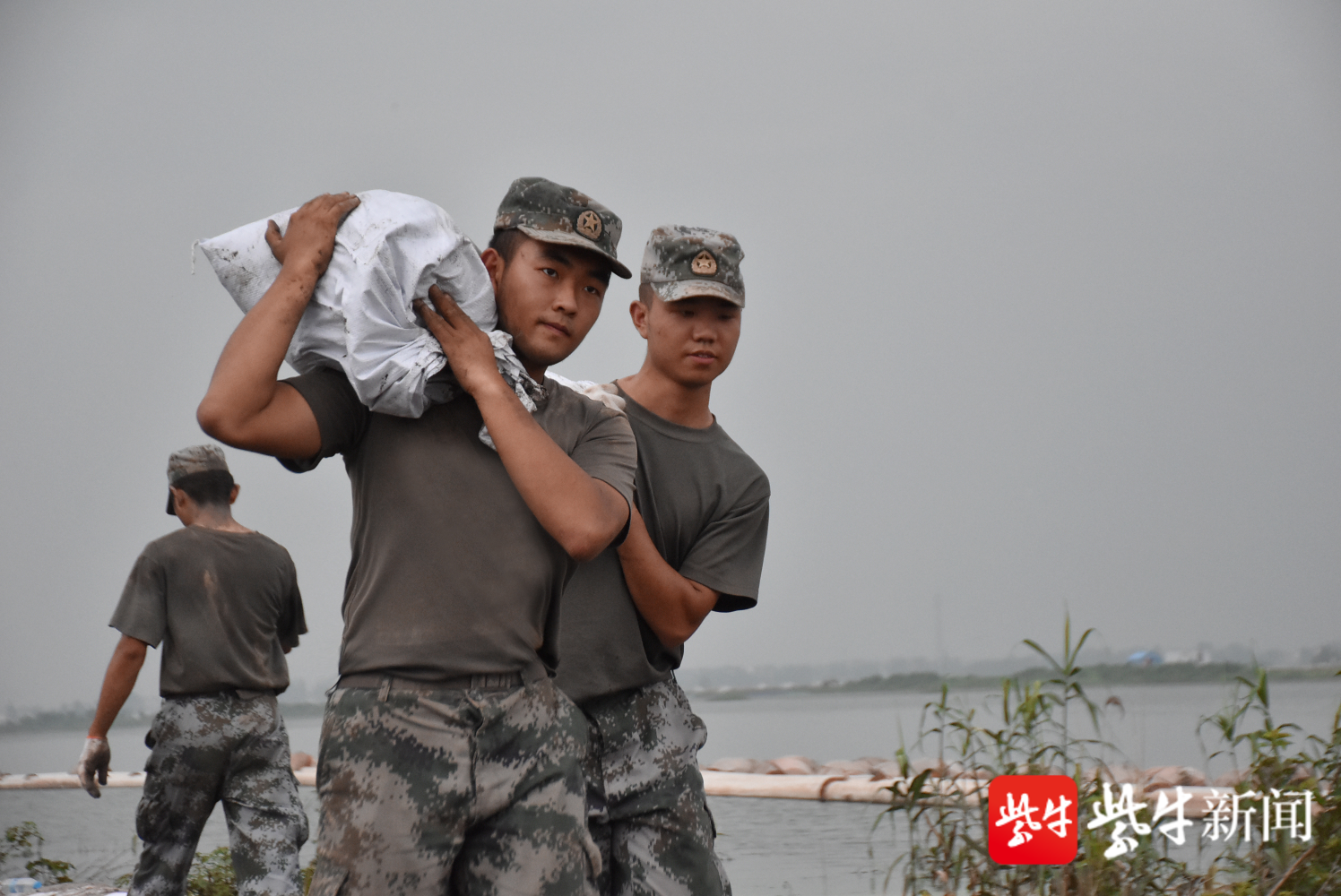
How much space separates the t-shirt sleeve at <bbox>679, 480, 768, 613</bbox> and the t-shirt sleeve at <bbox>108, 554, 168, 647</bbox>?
7.28ft

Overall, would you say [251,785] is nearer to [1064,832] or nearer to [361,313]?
[1064,832]

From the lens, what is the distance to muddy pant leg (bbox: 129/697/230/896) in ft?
12.1

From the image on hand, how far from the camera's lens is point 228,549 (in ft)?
12.7

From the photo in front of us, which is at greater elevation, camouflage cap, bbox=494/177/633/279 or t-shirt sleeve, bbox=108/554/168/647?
camouflage cap, bbox=494/177/633/279

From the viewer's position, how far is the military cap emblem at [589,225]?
1722mm

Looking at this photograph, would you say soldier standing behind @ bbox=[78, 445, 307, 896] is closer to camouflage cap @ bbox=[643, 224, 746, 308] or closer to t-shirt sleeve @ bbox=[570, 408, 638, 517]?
camouflage cap @ bbox=[643, 224, 746, 308]

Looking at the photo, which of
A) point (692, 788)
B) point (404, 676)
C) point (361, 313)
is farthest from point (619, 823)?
point (361, 313)

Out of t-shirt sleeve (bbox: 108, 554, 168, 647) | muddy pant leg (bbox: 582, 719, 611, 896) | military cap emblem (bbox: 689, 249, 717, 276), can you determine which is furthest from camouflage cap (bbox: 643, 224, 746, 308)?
t-shirt sleeve (bbox: 108, 554, 168, 647)

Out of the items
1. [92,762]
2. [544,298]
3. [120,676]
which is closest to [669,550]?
[544,298]


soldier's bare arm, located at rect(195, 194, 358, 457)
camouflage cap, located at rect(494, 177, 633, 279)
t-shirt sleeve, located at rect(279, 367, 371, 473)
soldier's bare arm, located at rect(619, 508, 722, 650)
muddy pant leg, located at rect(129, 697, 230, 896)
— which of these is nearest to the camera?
soldier's bare arm, located at rect(195, 194, 358, 457)

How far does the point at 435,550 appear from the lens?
1.55m

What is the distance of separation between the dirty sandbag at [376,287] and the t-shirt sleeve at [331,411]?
0.03 metres

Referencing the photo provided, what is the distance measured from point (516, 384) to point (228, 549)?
259 cm

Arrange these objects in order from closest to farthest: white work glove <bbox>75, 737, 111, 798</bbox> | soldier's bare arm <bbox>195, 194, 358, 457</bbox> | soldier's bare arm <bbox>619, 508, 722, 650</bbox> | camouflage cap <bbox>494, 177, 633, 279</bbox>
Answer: soldier's bare arm <bbox>195, 194, 358, 457</bbox>, camouflage cap <bbox>494, 177, 633, 279</bbox>, soldier's bare arm <bbox>619, 508, 722, 650</bbox>, white work glove <bbox>75, 737, 111, 798</bbox>
